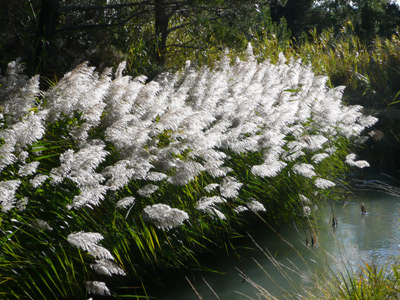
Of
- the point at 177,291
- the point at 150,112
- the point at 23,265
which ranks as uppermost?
the point at 150,112

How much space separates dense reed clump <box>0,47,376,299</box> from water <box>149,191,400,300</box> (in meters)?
0.20

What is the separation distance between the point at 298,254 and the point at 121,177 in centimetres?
155


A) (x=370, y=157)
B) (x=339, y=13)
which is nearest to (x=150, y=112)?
(x=370, y=157)

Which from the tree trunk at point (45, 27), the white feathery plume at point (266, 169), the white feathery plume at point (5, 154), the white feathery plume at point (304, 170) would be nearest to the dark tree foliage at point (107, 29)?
the tree trunk at point (45, 27)

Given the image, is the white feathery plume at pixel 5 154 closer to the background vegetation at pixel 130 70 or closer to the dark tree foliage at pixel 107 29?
the background vegetation at pixel 130 70

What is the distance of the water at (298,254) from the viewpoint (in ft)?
12.8

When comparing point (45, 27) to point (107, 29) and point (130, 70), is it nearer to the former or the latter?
point (107, 29)

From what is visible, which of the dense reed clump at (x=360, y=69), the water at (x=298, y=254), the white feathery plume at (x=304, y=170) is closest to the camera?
the water at (x=298, y=254)

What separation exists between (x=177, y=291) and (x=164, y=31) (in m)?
4.45

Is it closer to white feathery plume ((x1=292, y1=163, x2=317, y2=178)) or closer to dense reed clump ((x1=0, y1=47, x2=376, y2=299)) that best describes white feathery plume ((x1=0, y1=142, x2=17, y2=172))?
dense reed clump ((x1=0, y1=47, x2=376, y2=299))

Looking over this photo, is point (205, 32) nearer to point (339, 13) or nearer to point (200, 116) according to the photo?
point (200, 116)

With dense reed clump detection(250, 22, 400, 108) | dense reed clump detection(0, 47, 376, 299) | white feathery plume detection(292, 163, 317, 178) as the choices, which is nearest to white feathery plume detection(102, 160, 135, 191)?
dense reed clump detection(0, 47, 376, 299)

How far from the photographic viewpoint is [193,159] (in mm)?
4129

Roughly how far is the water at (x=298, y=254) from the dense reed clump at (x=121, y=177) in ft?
0.64
